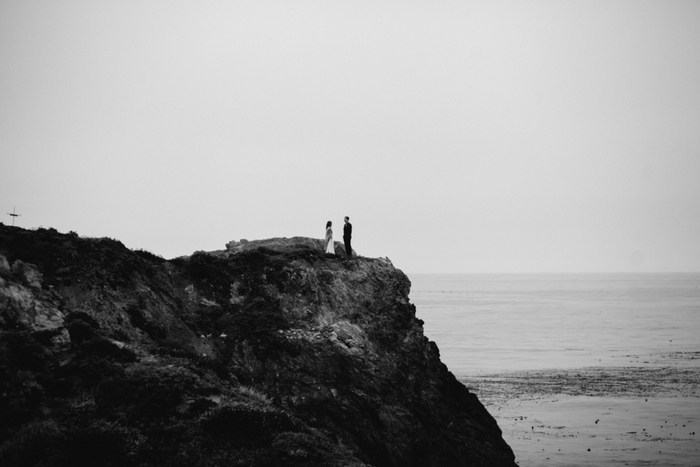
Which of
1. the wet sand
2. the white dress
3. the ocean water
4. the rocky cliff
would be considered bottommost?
the ocean water

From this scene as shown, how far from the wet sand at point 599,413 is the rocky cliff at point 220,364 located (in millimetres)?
7794

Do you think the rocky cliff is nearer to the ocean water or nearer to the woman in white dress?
the woman in white dress

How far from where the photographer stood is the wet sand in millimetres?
29391

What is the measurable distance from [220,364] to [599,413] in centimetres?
2683

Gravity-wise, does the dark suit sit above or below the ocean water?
above

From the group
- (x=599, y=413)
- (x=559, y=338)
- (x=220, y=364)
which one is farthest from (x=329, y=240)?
(x=559, y=338)

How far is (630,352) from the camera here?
62094 millimetres

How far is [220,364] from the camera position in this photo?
69.1 feet

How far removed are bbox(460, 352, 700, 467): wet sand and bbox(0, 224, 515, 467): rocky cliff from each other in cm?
779

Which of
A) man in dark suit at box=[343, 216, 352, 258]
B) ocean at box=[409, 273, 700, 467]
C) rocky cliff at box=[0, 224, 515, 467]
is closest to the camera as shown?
rocky cliff at box=[0, 224, 515, 467]

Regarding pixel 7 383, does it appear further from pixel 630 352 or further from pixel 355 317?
pixel 630 352

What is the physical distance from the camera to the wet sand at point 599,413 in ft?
96.4

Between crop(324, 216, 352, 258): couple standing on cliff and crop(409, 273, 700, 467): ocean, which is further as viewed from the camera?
crop(324, 216, 352, 258): couple standing on cliff

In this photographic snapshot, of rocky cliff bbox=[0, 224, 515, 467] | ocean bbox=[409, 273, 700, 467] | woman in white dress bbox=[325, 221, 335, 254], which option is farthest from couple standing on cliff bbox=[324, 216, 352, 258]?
ocean bbox=[409, 273, 700, 467]
